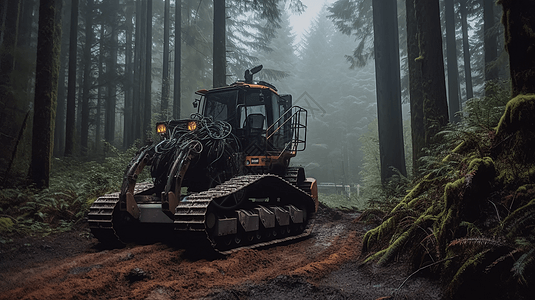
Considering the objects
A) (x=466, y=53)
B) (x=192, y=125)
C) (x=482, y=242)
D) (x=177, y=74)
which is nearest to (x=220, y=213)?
(x=192, y=125)

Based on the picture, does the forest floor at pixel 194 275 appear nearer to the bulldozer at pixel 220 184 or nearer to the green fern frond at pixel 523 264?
the bulldozer at pixel 220 184

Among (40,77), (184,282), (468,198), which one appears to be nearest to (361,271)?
(468,198)

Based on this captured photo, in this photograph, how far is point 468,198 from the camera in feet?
11.0

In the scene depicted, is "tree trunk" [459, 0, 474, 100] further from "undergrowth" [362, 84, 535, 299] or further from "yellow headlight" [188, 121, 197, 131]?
"yellow headlight" [188, 121, 197, 131]

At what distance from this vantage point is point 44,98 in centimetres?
903

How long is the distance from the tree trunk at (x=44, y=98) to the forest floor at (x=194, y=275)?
341cm

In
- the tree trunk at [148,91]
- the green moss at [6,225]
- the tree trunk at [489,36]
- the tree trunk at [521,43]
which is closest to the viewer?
the tree trunk at [521,43]

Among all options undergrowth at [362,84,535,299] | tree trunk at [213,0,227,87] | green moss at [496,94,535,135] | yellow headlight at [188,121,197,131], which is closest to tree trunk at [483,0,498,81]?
tree trunk at [213,0,227,87]

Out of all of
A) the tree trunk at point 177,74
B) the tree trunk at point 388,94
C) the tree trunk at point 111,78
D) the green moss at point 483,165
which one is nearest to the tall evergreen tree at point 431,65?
the tree trunk at point 388,94

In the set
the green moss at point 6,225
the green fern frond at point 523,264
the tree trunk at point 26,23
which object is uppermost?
the tree trunk at point 26,23

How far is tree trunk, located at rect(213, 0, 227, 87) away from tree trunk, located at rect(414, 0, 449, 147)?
774 cm

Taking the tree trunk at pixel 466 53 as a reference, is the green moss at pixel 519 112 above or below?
below

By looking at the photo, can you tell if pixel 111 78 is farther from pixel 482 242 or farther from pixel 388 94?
pixel 482 242

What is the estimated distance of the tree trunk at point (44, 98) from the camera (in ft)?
28.9
